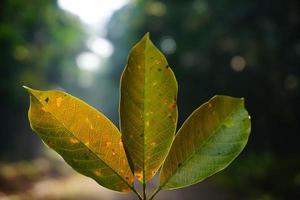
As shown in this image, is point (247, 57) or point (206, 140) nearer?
point (206, 140)

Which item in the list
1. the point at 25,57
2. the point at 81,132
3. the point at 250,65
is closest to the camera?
the point at 81,132

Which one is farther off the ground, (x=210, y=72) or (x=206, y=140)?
(x=210, y=72)

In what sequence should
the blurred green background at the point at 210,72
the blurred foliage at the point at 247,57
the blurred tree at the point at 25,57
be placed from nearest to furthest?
1. the blurred green background at the point at 210,72
2. the blurred tree at the point at 25,57
3. the blurred foliage at the point at 247,57

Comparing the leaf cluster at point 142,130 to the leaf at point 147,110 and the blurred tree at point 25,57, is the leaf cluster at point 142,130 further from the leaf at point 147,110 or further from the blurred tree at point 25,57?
the blurred tree at point 25,57

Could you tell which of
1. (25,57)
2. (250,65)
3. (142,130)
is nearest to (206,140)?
(142,130)

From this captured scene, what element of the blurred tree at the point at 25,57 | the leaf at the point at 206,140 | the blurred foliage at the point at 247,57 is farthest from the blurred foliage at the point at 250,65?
the leaf at the point at 206,140

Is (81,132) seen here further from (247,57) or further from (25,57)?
(25,57)

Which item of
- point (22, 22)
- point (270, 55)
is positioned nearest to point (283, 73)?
point (270, 55)
